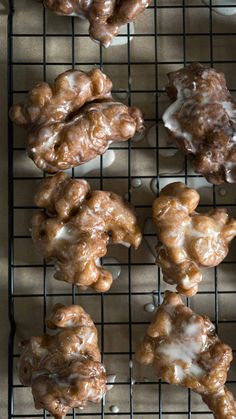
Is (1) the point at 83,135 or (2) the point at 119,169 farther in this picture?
(2) the point at 119,169

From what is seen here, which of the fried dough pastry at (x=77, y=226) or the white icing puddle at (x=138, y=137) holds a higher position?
the white icing puddle at (x=138, y=137)

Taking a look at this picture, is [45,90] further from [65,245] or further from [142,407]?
[142,407]

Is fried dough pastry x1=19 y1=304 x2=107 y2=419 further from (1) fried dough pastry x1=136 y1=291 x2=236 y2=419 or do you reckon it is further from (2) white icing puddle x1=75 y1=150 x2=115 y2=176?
(2) white icing puddle x1=75 y1=150 x2=115 y2=176

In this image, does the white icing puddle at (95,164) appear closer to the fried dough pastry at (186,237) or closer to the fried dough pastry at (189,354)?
the fried dough pastry at (186,237)

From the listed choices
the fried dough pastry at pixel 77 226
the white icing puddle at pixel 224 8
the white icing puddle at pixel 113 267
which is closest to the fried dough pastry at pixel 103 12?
the white icing puddle at pixel 224 8

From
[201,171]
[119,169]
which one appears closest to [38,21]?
[119,169]

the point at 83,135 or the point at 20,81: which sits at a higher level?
the point at 20,81

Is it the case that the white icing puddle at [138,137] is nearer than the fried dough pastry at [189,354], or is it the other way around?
the fried dough pastry at [189,354]

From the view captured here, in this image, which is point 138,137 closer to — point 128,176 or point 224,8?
point 128,176
